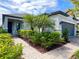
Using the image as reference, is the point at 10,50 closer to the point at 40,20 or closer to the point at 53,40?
the point at 53,40

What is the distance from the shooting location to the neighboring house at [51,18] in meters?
24.2

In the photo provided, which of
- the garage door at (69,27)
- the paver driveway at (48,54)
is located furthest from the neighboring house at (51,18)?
the paver driveway at (48,54)

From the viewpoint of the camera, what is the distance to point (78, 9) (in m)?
13.5

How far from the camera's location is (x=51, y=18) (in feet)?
78.0

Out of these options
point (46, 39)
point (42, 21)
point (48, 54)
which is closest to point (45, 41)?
point (46, 39)

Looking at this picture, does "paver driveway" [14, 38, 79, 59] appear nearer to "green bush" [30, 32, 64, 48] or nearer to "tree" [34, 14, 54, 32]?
"green bush" [30, 32, 64, 48]

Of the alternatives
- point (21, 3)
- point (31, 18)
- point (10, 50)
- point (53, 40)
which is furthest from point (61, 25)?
point (21, 3)

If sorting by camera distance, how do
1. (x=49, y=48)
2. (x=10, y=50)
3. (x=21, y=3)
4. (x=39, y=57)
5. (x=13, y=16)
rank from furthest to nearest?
1. (x=21, y=3)
2. (x=13, y=16)
3. (x=49, y=48)
4. (x=39, y=57)
5. (x=10, y=50)

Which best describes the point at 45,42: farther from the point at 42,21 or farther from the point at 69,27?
the point at 69,27

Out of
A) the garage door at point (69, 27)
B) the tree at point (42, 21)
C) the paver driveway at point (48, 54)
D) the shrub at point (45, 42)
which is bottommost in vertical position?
the paver driveway at point (48, 54)

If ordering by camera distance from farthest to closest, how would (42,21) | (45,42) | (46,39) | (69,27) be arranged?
(69,27), (42,21), (46,39), (45,42)

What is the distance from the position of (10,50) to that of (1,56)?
2.17ft

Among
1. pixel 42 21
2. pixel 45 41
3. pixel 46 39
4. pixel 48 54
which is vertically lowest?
pixel 48 54

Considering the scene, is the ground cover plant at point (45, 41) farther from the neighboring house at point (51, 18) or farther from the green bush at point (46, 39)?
the neighboring house at point (51, 18)
